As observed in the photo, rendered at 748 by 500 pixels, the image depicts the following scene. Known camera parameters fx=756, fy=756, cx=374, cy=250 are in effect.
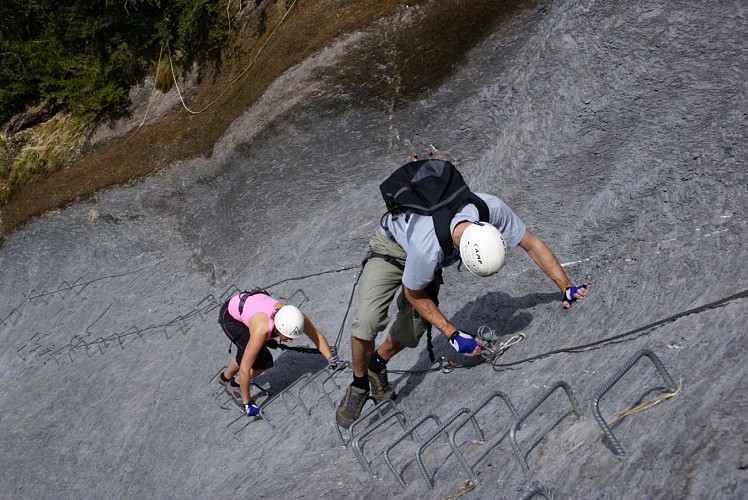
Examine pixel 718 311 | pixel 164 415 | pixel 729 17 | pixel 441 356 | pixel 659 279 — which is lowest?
pixel 164 415

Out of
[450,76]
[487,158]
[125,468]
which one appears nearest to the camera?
[125,468]

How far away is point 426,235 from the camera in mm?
6488

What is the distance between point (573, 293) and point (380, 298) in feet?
6.23

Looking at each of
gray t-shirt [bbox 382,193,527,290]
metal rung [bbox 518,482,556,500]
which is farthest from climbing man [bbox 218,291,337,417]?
metal rung [bbox 518,482,556,500]

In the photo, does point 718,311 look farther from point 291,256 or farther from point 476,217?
point 291,256

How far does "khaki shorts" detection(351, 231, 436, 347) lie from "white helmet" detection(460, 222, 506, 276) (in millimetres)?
1302

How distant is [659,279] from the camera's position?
7105mm

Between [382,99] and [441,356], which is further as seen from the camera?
[382,99]

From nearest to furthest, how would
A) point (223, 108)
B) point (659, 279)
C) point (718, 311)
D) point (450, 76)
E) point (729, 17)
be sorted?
1. point (718, 311)
2. point (659, 279)
3. point (729, 17)
4. point (450, 76)
5. point (223, 108)

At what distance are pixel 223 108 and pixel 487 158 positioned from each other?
6.39 meters

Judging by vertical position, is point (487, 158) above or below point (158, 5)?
below

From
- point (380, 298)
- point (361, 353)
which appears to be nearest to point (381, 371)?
point (361, 353)

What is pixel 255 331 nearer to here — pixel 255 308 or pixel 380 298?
pixel 255 308

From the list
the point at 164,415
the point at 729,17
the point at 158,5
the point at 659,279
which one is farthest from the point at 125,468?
the point at 158,5
